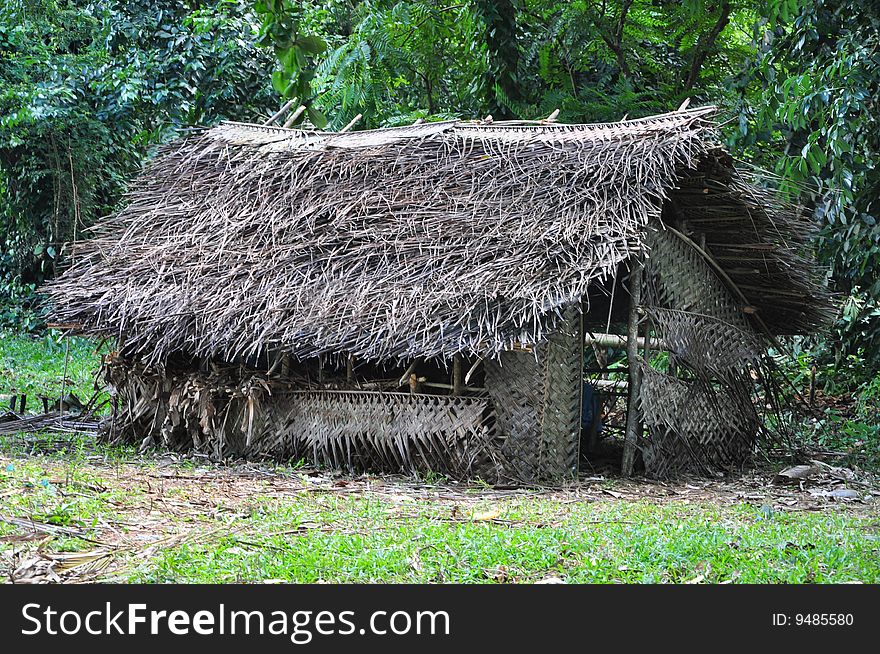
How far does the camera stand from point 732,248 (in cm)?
941

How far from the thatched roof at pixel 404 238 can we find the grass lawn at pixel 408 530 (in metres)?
1.25

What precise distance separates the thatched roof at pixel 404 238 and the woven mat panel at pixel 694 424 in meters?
1.26

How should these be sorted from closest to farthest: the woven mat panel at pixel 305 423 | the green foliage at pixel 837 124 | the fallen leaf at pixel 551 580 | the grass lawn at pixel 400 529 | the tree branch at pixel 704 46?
the fallen leaf at pixel 551 580 < the grass lawn at pixel 400 529 < the green foliage at pixel 837 124 < the woven mat panel at pixel 305 423 < the tree branch at pixel 704 46

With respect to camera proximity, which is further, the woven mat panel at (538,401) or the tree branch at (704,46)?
the tree branch at (704,46)

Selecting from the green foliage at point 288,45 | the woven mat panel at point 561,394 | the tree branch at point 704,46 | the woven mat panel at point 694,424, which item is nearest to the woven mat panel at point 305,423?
the woven mat panel at point 561,394

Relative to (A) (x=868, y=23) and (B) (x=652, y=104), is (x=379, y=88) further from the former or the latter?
(A) (x=868, y=23)

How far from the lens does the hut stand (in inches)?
310

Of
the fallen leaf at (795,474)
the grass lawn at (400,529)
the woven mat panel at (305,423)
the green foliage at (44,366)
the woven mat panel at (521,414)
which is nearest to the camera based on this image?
the grass lawn at (400,529)

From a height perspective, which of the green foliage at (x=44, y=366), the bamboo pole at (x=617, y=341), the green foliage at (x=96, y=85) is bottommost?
the green foliage at (x=44, y=366)

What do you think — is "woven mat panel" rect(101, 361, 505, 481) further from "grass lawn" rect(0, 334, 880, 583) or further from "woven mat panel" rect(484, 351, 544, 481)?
"grass lawn" rect(0, 334, 880, 583)

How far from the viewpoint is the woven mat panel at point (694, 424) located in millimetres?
8289

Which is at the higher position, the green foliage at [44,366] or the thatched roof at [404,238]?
the thatched roof at [404,238]

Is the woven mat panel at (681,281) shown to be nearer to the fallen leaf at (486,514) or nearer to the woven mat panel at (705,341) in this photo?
the woven mat panel at (705,341)

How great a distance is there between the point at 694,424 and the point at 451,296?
8.44 ft
